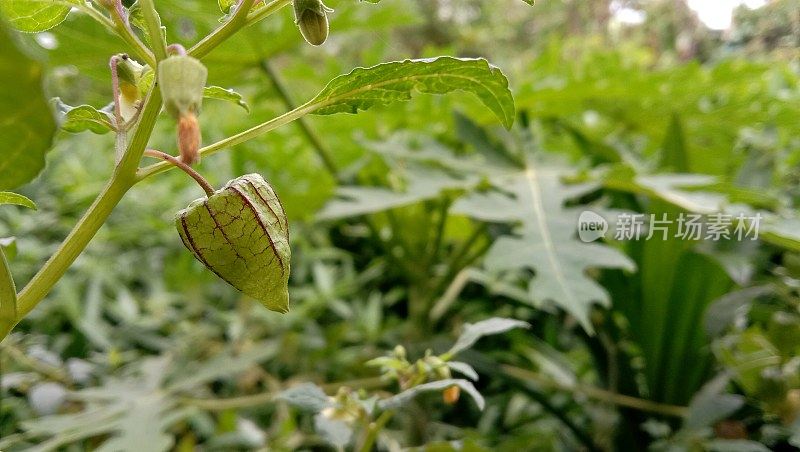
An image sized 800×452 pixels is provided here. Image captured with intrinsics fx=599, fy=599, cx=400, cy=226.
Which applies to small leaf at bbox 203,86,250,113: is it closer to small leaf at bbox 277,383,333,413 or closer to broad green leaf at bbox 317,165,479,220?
small leaf at bbox 277,383,333,413

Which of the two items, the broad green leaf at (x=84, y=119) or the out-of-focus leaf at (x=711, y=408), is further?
the out-of-focus leaf at (x=711, y=408)

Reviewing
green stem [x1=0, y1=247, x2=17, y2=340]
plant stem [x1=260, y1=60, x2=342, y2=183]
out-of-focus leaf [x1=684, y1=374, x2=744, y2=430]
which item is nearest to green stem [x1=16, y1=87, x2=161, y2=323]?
green stem [x1=0, y1=247, x2=17, y2=340]

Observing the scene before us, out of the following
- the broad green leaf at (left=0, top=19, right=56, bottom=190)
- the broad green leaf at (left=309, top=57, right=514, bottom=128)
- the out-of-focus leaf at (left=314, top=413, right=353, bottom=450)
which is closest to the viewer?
the broad green leaf at (left=0, top=19, right=56, bottom=190)

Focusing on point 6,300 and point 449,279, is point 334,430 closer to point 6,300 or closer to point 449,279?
point 6,300

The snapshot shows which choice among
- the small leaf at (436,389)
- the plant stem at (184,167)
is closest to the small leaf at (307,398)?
the small leaf at (436,389)

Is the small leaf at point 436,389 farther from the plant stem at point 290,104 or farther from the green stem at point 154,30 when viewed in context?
the plant stem at point 290,104

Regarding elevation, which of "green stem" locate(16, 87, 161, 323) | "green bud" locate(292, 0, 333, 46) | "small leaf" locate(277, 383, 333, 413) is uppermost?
"green bud" locate(292, 0, 333, 46)

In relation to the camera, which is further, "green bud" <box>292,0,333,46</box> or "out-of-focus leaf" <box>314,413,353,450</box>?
"out-of-focus leaf" <box>314,413,353,450</box>
